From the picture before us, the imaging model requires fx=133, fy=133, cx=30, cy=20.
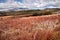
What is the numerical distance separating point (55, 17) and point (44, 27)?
0.36 meters

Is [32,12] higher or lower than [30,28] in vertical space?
higher

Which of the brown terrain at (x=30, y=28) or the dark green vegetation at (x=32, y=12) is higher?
the dark green vegetation at (x=32, y=12)

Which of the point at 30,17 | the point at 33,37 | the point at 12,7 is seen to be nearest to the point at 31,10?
the point at 30,17

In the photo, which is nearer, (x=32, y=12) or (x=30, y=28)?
(x=30, y=28)

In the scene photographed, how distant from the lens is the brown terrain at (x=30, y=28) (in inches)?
109

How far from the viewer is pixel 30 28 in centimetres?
285

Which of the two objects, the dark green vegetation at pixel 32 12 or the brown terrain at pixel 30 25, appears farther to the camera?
the dark green vegetation at pixel 32 12

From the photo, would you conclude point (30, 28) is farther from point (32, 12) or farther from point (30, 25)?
point (32, 12)

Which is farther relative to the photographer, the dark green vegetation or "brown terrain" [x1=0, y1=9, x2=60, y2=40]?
the dark green vegetation

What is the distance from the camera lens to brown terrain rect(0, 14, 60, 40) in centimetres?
277

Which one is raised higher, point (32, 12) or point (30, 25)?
point (32, 12)

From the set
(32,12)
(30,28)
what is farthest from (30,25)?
(32,12)

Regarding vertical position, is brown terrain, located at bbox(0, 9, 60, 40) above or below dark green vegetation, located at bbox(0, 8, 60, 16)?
below

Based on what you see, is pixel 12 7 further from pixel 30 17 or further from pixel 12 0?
pixel 30 17
